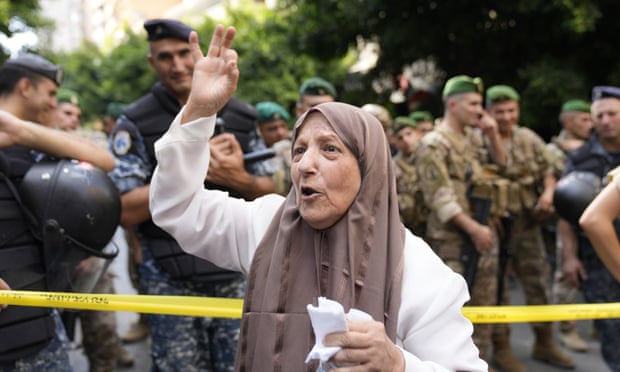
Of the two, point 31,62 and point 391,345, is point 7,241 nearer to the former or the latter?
point 31,62

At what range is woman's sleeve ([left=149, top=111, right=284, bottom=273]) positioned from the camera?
1.99 metres

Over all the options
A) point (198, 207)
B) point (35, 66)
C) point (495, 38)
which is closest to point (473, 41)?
point (495, 38)

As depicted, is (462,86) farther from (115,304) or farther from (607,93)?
(115,304)

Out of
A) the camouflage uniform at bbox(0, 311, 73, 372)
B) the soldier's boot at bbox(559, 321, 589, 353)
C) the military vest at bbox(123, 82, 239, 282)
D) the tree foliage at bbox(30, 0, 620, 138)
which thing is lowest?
the soldier's boot at bbox(559, 321, 589, 353)

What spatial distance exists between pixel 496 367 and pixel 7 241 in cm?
407

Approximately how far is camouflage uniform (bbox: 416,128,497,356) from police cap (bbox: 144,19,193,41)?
225 cm

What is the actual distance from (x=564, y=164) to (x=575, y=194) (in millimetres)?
2040

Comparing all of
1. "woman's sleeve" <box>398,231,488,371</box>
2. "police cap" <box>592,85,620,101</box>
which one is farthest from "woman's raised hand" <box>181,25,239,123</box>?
"police cap" <box>592,85,620,101</box>

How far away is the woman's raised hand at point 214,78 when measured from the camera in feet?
6.58

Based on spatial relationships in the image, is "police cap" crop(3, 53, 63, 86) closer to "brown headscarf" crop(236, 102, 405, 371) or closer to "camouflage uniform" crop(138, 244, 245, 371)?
"camouflage uniform" crop(138, 244, 245, 371)

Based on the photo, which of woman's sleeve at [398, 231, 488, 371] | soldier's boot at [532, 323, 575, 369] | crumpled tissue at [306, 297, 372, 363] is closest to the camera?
crumpled tissue at [306, 297, 372, 363]

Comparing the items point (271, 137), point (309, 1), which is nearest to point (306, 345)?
point (271, 137)

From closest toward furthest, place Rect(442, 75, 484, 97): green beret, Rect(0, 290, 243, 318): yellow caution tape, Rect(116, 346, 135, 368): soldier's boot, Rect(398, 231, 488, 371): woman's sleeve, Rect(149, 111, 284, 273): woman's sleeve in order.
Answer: Rect(398, 231, 488, 371): woman's sleeve
Rect(149, 111, 284, 273): woman's sleeve
Rect(0, 290, 243, 318): yellow caution tape
Rect(442, 75, 484, 97): green beret
Rect(116, 346, 135, 368): soldier's boot

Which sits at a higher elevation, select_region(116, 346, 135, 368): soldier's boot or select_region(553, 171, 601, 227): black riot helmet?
select_region(553, 171, 601, 227): black riot helmet
